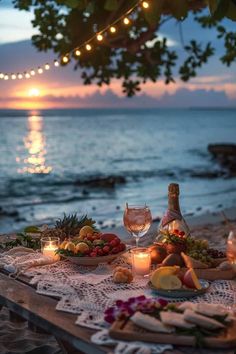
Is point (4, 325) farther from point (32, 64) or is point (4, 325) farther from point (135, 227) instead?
point (32, 64)

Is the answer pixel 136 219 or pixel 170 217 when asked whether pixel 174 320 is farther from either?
pixel 170 217

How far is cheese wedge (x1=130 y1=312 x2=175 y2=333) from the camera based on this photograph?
2.17 metres

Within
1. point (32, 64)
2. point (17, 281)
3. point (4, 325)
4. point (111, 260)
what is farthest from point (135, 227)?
point (32, 64)

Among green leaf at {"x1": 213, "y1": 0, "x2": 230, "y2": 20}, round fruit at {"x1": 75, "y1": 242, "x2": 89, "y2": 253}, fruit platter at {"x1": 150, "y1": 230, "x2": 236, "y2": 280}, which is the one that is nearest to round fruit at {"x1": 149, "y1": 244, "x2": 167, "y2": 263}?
fruit platter at {"x1": 150, "y1": 230, "x2": 236, "y2": 280}

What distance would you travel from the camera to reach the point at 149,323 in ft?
7.17

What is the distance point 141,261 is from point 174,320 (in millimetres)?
809

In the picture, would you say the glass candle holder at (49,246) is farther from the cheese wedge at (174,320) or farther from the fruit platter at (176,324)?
the cheese wedge at (174,320)

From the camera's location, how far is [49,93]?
46.1 m

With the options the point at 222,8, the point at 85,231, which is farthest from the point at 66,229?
the point at 222,8

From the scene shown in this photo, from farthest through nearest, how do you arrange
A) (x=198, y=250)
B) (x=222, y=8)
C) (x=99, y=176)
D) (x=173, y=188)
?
1. (x=99, y=176)
2. (x=173, y=188)
3. (x=198, y=250)
4. (x=222, y=8)

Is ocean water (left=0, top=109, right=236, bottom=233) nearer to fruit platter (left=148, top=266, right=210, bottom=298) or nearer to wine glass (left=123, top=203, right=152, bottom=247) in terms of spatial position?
wine glass (left=123, top=203, right=152, bottom=247)

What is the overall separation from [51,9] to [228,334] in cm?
564

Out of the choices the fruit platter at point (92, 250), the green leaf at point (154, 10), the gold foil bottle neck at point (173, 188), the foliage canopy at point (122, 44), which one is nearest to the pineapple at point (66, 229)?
the fruit platter at point (92, 250)

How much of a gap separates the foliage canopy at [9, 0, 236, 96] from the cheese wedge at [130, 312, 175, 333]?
318 cm
